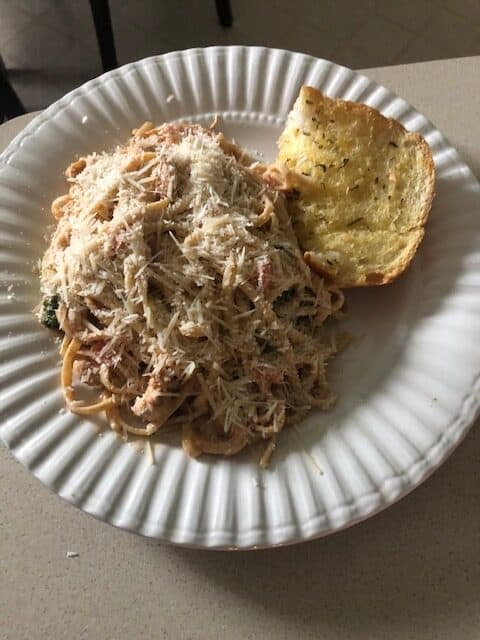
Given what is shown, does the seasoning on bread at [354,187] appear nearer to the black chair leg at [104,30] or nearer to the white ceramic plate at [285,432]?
the white ceramic plate at [285,432]

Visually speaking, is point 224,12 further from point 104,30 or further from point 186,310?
point 186,310

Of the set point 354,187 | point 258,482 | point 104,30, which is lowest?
point 258,482

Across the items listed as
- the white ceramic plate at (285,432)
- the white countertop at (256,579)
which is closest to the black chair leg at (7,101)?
the white ceramic plate at (285,432)

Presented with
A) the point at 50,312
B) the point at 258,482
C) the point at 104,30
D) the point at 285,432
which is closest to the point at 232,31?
the point at 104,30

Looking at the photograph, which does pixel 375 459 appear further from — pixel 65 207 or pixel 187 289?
pixel 65 207

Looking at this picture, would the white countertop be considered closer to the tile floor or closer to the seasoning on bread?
the seasoning on bread

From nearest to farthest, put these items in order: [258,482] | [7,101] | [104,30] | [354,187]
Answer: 1. [258,482]
2. [354,187]
3. [7,101]
4. [104,30]

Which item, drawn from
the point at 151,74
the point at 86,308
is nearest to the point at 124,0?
the point at 151,74
